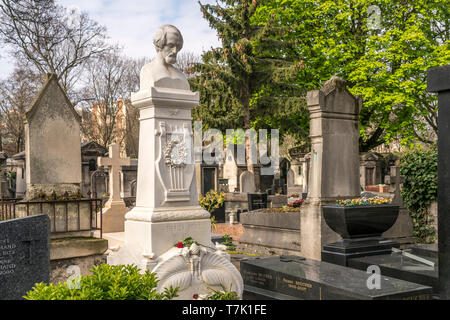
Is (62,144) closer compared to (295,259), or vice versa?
(295,259)

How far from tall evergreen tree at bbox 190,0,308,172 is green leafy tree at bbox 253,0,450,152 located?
0.95 metres

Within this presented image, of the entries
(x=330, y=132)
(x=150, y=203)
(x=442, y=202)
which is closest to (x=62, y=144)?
(x=150, y=203)

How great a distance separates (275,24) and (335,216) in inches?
707

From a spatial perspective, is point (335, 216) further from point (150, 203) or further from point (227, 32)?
point (227, 32)

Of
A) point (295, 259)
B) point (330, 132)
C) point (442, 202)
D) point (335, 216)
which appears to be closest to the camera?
point (442, 202)

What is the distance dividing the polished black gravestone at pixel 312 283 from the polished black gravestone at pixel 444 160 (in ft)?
1.61

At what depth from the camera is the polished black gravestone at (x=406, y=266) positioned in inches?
233

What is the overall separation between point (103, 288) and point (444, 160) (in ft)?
12.1

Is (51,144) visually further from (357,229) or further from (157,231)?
(357,229)

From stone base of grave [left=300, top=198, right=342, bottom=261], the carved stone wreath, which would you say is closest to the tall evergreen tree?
stone base of grave [left=300, top=198, right=342, bottom=261]

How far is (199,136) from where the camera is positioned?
77.4ft

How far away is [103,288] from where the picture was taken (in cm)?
321

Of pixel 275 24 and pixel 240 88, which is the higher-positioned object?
pixel 275 24

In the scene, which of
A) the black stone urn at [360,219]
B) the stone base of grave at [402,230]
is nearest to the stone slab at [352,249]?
the black stone urn at [360,219]
